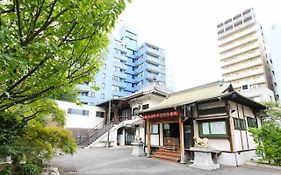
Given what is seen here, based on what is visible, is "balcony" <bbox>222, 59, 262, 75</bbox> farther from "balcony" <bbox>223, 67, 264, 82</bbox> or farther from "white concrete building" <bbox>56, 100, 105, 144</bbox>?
"white concrete building" <bbox>56, 100, 105, 144</bbox>

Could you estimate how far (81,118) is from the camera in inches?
993

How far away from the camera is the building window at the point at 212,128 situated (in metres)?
11.1

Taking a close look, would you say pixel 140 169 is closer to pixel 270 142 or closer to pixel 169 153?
pixel 169 153

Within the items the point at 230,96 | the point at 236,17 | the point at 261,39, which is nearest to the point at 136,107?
the point at 230,96

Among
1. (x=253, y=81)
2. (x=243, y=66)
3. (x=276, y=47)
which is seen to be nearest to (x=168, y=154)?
(x=276, y=47)

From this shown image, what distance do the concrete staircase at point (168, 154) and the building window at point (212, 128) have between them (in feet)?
6.96

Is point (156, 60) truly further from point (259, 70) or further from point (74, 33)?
point (74, 33)

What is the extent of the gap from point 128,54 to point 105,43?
45.8 meters

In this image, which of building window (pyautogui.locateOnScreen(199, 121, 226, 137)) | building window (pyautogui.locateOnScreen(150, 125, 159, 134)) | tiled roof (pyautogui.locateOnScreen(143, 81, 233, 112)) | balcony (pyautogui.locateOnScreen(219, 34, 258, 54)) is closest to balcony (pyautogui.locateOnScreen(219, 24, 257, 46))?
balcony (pyautogui.locateOnScreen(219, 34, 258, 54))

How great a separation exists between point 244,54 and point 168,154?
37703mm

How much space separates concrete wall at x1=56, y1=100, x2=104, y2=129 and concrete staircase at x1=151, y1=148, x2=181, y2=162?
1444 centimetres

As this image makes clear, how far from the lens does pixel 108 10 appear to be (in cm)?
306

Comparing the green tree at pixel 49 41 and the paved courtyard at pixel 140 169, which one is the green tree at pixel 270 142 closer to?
the paved courtyard at pixel 140 169

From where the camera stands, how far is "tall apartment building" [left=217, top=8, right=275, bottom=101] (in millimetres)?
37719
